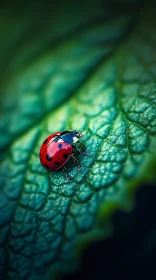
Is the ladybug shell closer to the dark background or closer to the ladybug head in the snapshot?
the ladybug head

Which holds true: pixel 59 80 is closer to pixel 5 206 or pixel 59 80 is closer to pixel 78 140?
pixel 78 140

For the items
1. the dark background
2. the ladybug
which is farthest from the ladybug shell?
the dark background

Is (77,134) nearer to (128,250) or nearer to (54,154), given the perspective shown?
(54,154)

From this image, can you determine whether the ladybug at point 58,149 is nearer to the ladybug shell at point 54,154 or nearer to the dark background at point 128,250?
the ladybug shell at point 54,154

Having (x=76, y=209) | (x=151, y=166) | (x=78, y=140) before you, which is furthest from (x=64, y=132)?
(x=151, y=166)

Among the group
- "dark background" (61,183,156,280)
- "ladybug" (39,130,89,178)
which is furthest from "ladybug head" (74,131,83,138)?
"dark background" (61,183,156,280)

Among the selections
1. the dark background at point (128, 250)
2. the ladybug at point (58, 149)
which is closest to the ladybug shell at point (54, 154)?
the ladybug at point (58, 149)

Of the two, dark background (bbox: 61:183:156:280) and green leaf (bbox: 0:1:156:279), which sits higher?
green leaf (bbox: 0:1:156:279)

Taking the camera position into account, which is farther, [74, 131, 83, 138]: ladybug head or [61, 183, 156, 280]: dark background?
[74, 131, 83, 138]: ladybug head
